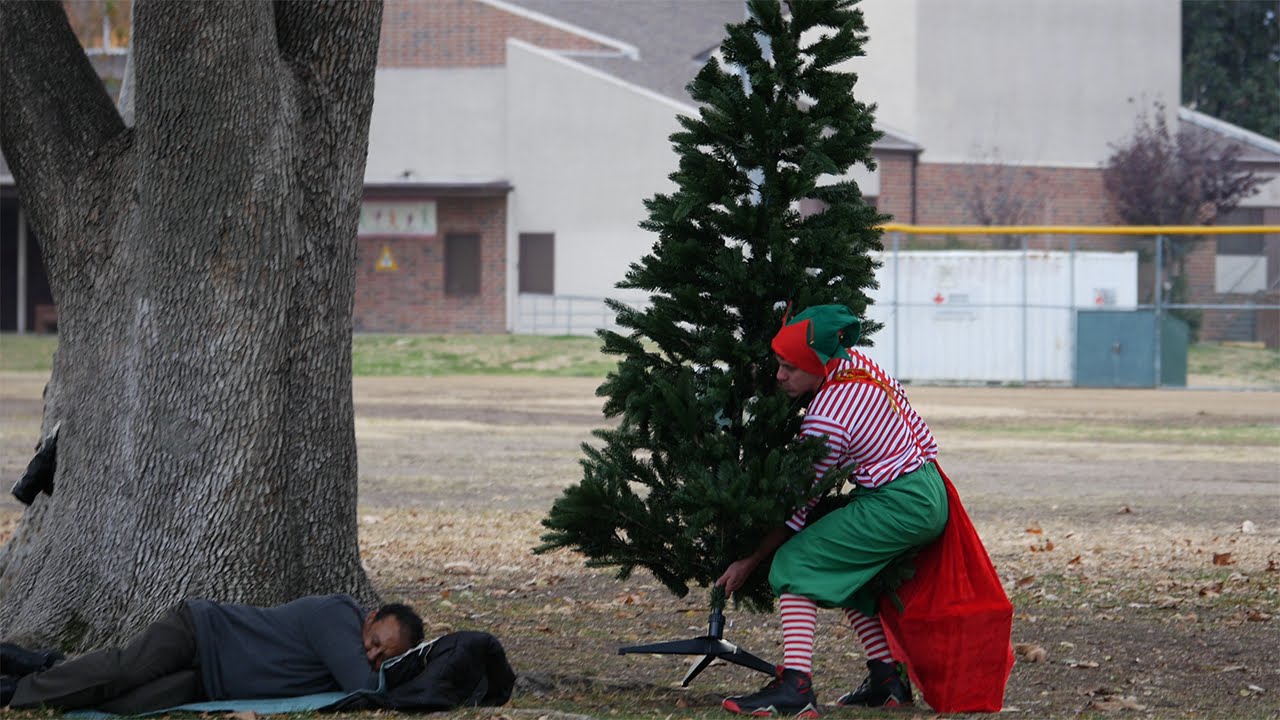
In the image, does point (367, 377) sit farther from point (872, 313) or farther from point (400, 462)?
point (400, 462)

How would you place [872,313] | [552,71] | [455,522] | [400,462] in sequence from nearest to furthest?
[455,522]
[400,462]
[872,313]
[552,71]

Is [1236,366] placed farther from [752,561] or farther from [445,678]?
[445,678]

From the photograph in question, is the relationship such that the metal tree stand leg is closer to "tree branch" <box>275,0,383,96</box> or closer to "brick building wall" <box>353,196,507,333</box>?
"tree branch" <box>275,0,383,96</box>

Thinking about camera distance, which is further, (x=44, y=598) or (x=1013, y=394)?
(x=1013, y=394)

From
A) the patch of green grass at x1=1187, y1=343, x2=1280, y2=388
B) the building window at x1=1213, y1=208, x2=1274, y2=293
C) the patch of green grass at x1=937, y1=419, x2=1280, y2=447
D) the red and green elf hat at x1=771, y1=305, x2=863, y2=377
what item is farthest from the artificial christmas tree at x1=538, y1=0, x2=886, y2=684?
the building window at x1=1213, y1=208, x2=1274, y2=293

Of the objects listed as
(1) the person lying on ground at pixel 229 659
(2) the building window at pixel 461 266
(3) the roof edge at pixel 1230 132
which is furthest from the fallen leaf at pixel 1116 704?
(3) the roof edge at pixel 1230 132

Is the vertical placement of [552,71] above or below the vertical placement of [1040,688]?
above

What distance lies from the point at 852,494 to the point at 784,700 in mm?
780

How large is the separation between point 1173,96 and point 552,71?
15.9m

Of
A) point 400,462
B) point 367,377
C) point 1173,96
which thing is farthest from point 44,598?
point 1173,96

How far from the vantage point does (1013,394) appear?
2602 centimetres

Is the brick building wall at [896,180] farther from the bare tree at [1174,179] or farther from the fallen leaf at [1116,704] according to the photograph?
the fallen leaf at [1116,704]

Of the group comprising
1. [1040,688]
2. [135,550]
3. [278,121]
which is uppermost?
[278,121]

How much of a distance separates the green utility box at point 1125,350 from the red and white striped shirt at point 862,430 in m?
21.5
